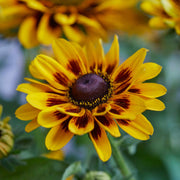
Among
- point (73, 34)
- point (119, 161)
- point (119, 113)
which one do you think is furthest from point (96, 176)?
point (73, 34)

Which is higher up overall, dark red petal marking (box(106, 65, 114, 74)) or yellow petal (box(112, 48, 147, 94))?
yellow petal (box(112, 48, 147, 94))

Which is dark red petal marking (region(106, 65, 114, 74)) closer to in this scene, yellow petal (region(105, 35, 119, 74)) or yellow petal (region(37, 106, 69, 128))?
yellow petal (region(105, 35, 119, 74))

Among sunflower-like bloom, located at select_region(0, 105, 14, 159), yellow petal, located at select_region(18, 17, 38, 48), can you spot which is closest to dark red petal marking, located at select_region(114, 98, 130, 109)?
sunflower-like bloom, located at select_region(0, 105, 14, 159)

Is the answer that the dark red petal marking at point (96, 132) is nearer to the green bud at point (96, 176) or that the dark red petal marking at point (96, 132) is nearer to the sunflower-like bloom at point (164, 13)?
the green bud at point (96, 176)

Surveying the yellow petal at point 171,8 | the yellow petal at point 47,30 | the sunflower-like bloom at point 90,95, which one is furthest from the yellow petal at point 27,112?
the yellow petal at point 171,8

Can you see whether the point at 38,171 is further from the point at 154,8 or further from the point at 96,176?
the point at 154,8

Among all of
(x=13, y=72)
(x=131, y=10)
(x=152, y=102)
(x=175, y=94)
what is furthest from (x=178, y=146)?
(x=13, y=72)
